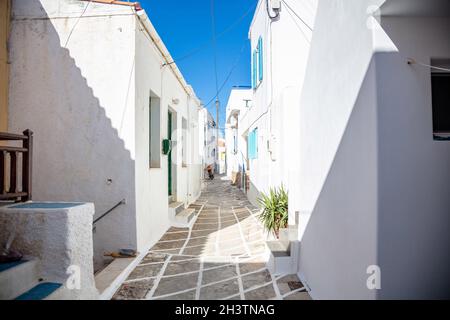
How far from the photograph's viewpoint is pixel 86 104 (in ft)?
18.5

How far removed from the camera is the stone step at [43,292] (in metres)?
2.74

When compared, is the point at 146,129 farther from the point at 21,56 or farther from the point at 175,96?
the point at 175,96

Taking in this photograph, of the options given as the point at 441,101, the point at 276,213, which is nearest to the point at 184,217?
the point at 276,213

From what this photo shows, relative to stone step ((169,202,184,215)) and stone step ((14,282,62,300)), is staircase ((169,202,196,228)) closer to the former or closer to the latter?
stone step ((169,202,184,215))

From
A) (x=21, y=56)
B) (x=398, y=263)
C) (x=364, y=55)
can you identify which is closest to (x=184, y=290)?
(x=398, y=263)

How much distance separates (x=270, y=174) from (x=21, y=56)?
6.29 metres

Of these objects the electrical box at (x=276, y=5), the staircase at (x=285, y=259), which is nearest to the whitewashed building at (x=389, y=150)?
the staircase at (x=285, y=259)

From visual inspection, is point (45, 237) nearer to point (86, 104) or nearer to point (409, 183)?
point (86, 104)

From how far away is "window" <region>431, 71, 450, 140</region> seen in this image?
2.71 meters

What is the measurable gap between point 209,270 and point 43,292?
2750 mm

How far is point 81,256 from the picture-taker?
3.37 metres

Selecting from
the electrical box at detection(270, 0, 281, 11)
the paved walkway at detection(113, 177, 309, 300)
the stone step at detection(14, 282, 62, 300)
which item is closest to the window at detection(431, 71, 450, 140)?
the paved walkway at detection(113, 177, 309, 300)

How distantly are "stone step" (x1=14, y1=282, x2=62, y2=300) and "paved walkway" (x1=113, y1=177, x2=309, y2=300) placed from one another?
1165 mm

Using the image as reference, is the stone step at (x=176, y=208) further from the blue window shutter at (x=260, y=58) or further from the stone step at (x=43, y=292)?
the stone step at (x=43, y=292)
